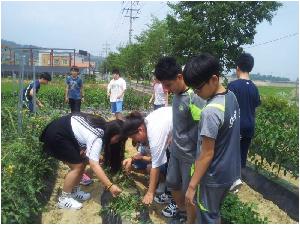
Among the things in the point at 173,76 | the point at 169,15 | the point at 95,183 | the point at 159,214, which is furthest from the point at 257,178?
the point at 169,15

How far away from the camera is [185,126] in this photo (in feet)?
10.8

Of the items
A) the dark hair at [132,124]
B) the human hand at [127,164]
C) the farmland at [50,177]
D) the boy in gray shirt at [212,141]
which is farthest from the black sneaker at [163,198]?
the boy in gray shirt at [212,141]

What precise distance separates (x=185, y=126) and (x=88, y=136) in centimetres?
107

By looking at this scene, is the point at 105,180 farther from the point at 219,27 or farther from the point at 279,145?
the point at 219,27

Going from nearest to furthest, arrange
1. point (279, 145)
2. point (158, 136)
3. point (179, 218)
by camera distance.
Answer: point (158, 136) → point (179, 218) → point (279, 145)

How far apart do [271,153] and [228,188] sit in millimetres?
2699

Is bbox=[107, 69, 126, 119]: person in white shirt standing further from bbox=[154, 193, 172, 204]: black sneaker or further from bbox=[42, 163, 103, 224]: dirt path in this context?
bbox=[154, 193, 172, 204]: black sneaker

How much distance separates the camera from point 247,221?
342cm

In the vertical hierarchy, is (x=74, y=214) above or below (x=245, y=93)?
below

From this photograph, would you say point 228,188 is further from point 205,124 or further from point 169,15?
point 169,15

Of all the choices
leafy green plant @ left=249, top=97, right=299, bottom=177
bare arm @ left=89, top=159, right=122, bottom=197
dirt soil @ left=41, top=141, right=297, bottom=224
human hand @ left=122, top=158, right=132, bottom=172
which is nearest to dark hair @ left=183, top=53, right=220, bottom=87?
bare arm @ left=89, top=159, right=122, bottom=197

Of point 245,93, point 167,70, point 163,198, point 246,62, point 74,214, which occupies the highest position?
point 246,62

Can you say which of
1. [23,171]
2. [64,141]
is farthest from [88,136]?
[23,171]

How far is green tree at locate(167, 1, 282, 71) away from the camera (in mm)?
12008
